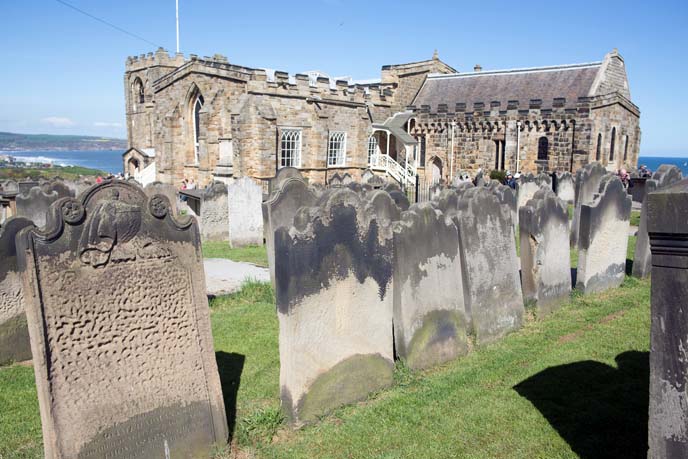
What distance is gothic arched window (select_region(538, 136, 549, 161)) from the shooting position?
3081 centimetres

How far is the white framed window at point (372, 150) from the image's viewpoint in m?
34.3

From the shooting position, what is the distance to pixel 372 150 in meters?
34.8

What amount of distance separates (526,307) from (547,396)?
293cm

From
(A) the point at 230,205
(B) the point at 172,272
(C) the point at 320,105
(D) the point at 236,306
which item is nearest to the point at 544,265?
(D) the point at 236,306

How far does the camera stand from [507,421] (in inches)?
193

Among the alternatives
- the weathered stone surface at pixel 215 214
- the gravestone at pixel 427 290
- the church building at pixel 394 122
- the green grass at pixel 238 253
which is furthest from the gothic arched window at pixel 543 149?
the gravestone at pixel 427 290

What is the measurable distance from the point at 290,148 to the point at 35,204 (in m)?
19.0

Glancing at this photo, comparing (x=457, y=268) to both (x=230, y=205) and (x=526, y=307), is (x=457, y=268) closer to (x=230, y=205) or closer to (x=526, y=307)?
(x=526, y=307)

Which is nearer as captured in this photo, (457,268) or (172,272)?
(172,272)

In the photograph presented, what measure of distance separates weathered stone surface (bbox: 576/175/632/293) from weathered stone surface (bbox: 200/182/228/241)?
9.68 metres

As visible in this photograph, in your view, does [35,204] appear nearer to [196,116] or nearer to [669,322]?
[669,322]

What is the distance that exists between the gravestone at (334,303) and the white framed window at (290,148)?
23.7m

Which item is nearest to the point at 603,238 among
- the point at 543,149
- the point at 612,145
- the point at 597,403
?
the point at 597,403

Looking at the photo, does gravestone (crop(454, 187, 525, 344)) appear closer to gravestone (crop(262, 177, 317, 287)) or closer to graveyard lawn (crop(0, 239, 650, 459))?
graveyard lawn (crop(0, 239, 650, 459))
